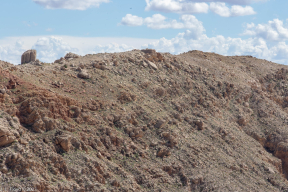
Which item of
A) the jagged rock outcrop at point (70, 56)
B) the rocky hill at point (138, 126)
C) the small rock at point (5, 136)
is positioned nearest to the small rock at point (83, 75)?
the rocky hill at point (138, 126)

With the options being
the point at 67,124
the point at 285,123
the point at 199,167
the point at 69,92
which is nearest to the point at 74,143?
the point at 67,124

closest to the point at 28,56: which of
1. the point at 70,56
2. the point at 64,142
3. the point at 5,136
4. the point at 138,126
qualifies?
the point at 70,56

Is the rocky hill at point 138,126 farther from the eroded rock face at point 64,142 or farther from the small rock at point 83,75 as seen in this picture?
the small rock at point 83,75

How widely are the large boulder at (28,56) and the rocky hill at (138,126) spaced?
2567 mm

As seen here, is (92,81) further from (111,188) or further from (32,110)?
(111,188)

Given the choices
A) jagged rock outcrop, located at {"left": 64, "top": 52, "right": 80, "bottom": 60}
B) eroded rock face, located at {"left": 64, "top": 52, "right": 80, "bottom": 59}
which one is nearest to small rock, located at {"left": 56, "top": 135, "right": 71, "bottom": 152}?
jagged rock outcrop, located at {"left": 64, "top": 52, "right": 80, "bottom": 60}

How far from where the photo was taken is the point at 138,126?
39.2m

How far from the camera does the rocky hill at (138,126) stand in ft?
95.3

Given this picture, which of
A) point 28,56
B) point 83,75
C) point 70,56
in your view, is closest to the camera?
point 83,75

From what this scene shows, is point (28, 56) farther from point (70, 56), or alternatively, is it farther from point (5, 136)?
point (5, 136)

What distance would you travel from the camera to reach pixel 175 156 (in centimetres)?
3853

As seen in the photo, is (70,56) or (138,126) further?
(70,56)

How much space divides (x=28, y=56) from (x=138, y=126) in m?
16.0

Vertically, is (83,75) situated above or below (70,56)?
below
